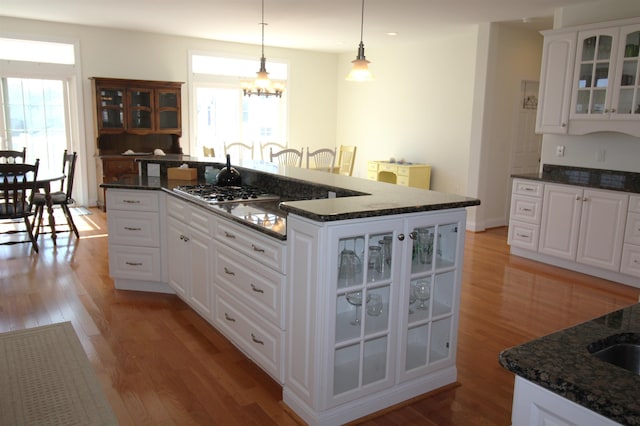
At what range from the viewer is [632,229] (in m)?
4.53

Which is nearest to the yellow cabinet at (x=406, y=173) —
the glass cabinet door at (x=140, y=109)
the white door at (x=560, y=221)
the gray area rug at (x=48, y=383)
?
the white door at (x=560, y=221)

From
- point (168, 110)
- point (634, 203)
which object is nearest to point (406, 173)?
point (634, 203)

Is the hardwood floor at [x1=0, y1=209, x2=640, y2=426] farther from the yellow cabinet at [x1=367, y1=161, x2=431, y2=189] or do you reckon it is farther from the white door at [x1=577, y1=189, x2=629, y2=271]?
the yellow cabinet at [x1=367, y1=161, x2=431, y2=189]

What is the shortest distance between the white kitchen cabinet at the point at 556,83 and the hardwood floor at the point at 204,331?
5.04 feet

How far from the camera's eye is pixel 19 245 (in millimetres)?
5414

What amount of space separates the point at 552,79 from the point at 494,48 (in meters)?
1.41

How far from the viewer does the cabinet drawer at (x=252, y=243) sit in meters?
2.50

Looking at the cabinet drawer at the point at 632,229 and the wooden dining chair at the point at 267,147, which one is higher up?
the wooden dining chair at the point at 267,147

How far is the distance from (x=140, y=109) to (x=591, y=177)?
20.4 feet

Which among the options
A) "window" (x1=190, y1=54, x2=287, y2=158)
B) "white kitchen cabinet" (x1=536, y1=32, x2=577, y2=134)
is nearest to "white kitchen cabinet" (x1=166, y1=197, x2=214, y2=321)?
"white kitchen cabinet" (x1=536, y1=32, x2=577, y2=134)

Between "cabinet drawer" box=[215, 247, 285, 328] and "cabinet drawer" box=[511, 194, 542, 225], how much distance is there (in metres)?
3.69

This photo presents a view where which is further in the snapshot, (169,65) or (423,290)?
(169,65)

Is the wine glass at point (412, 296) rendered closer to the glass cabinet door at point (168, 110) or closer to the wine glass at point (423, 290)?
the wine glass at point (423, 290)

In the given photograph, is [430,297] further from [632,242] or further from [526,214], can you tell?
[526,214]
